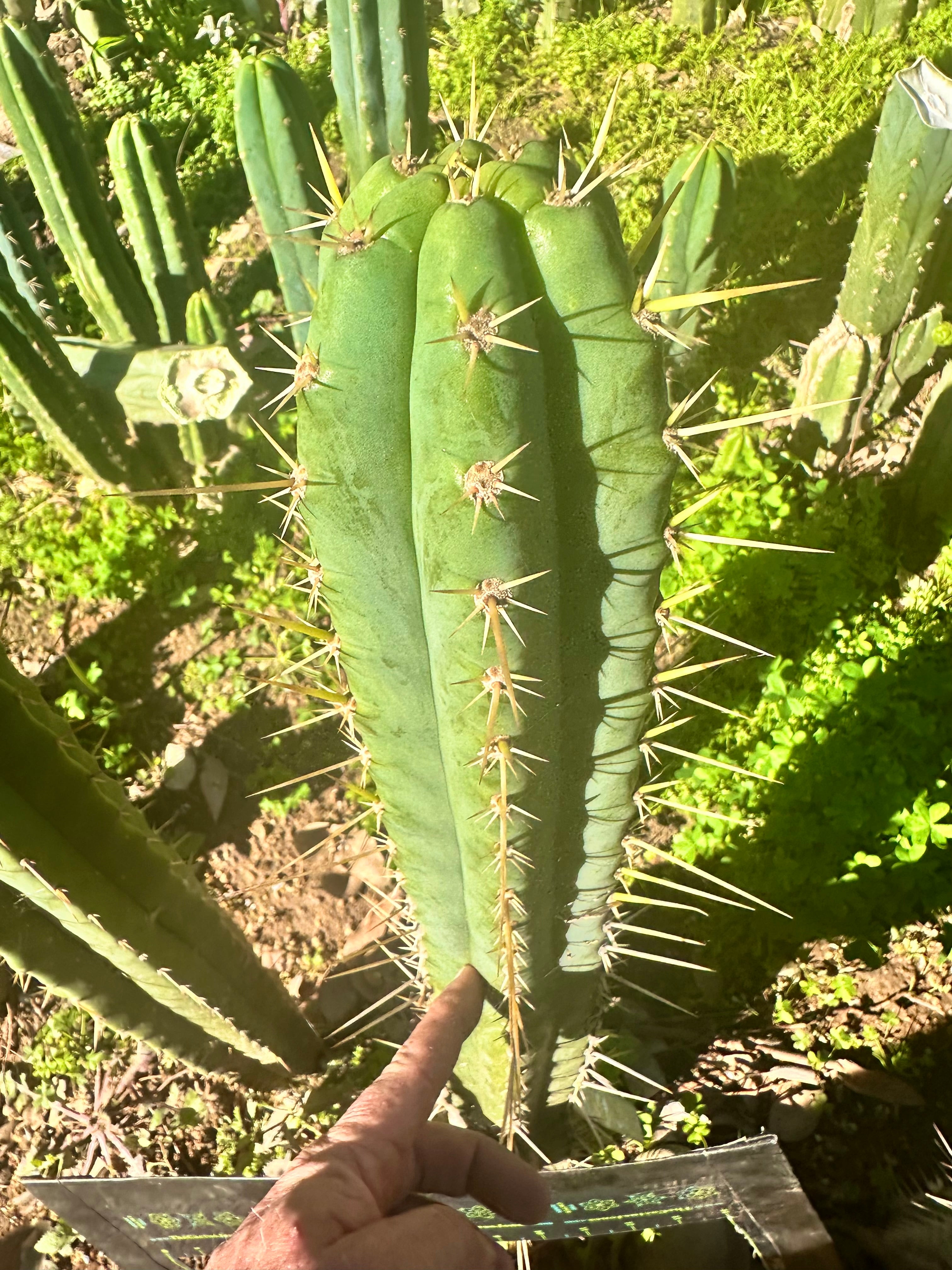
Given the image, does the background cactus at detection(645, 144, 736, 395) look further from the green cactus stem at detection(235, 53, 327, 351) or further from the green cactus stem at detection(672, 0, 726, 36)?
the green cactus stem at detection(672, 0, 726, 36)

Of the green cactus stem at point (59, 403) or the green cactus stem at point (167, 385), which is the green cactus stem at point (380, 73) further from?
the green cactus stem at point (59, 403)

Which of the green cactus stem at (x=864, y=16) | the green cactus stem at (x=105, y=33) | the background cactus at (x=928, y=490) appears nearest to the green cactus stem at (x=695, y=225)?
the background cactus at (x=928, y=490)

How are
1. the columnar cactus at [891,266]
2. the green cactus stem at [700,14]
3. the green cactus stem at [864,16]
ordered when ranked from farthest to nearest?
the green cactus stem at [700,14]
the green cactus stem at [864,16]
the columnar cactus at [891,266]

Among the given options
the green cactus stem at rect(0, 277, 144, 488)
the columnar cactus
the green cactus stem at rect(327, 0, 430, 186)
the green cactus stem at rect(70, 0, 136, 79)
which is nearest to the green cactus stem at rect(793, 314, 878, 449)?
the columnar cactus

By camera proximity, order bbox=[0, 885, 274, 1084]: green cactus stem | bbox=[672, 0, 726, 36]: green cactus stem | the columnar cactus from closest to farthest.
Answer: bbox=[0, 885, 274, 1084]: green cactus stem → the columnar cactus → bbox=[672, 0, 726, 36]: green cactus stem

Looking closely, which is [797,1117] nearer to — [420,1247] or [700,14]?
[420,1247]
